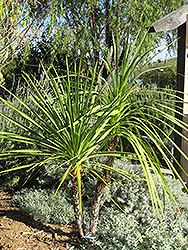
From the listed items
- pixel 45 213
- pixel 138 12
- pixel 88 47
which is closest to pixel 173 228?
pixel 45 213

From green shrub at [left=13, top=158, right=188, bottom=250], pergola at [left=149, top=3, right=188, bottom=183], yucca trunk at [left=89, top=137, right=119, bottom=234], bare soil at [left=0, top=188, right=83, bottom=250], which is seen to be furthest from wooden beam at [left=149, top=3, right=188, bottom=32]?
bare soil at [left=0, top=188, right=83, bottom=250]

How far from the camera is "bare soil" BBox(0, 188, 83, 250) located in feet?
6.93

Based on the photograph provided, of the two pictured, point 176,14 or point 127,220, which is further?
point 176,14

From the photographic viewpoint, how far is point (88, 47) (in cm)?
653

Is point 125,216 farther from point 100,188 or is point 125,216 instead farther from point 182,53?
point 182,53

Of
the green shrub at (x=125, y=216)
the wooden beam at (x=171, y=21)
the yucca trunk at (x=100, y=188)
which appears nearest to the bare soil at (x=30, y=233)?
the green shrub at (x=125, y=216)

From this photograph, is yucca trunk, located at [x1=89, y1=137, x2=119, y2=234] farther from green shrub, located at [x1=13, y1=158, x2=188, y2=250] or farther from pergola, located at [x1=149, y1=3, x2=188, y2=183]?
pergola, located at [x1=149, y1=3, x2=188, y2=183]

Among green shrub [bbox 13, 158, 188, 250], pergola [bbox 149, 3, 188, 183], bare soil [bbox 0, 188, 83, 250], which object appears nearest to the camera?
green shrub [bbox 13, 158, 188, 250]

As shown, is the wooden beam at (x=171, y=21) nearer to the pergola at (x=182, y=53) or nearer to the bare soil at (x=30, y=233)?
the pergola at (x=182, y=53)

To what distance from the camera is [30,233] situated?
2303 mm

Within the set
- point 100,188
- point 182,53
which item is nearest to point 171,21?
point 182,53

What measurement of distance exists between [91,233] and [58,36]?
542 cm

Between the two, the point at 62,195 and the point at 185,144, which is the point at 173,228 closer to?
the point at 62,195

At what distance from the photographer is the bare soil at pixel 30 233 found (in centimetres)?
211
